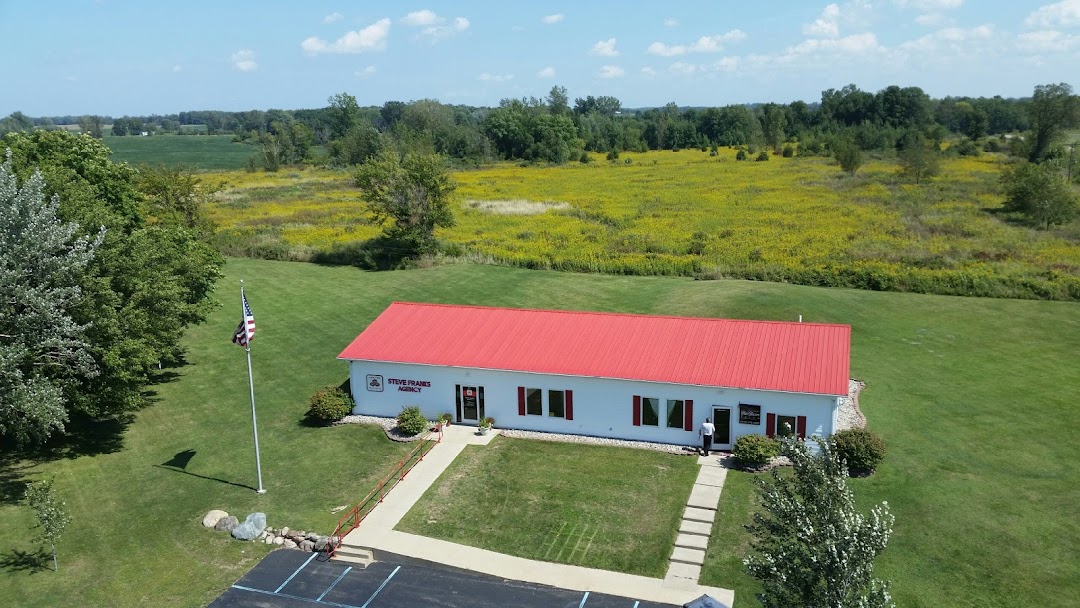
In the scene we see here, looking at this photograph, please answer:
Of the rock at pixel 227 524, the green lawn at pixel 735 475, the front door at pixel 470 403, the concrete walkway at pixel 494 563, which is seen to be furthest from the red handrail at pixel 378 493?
the rock at pixel 227 524

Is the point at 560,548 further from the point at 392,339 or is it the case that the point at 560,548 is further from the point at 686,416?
the point at 392,339

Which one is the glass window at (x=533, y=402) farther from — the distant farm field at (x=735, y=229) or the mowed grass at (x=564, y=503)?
the distant farm field at (x=735, y=229)

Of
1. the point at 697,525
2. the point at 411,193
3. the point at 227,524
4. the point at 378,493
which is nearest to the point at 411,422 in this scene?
the point at 378,493

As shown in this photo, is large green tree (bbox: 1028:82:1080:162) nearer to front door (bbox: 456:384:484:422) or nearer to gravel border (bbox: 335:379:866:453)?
gravel border (bbox: 335:379:866:453)

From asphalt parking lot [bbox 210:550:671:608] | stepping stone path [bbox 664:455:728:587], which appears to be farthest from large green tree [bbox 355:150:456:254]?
asphalt parking lot [bbox 210:550:671:608]

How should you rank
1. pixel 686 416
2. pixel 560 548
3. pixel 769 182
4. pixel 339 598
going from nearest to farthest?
pixel 339 598
pixel 560 548
pixel 686 416
pixel 769 182

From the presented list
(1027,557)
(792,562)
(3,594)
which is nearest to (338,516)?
(3,594)
